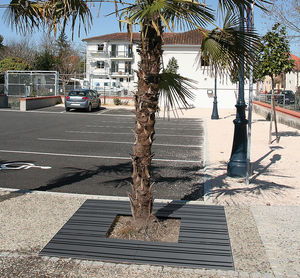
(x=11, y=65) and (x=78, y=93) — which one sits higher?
(x=11, y=65)

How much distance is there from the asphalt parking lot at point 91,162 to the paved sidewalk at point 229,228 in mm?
535

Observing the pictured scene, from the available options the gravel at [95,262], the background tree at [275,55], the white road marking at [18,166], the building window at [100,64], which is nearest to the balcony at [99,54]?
the building window at [100,64]

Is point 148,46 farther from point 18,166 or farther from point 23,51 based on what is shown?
point 23,51

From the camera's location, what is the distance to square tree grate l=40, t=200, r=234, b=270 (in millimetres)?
4180

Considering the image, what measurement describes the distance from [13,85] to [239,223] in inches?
1122

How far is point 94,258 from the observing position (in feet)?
13.8

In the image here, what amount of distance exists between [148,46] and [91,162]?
548 cm

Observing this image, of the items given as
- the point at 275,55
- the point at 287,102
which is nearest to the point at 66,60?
the point at 287,102

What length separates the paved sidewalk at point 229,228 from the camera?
3.98 meters

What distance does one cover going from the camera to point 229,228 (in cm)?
517

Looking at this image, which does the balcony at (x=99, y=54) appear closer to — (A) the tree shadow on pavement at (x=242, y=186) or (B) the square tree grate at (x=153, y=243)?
(A) the tree shadow on pavement at (x=242, y=186)

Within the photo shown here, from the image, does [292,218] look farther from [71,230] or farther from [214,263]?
[71,230]

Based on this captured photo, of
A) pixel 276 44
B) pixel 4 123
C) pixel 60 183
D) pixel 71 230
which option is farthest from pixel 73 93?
pixel 71 230

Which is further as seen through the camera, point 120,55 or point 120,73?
point 120,55
